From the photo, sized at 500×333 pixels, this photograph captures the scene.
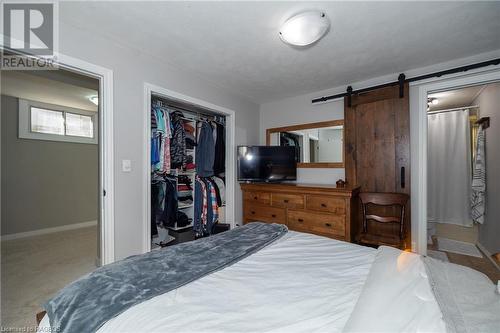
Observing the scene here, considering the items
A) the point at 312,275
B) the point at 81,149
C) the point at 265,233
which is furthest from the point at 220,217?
the point at 81,149

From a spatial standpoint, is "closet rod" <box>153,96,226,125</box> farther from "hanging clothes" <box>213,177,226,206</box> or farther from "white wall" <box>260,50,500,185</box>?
"hanging clothes" <box>213,177,226,206</box>

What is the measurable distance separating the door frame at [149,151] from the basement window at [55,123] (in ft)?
9.29

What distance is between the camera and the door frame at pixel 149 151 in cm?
216

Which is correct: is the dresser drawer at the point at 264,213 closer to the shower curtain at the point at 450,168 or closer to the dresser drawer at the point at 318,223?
the dresser drawer at the point at 318,223

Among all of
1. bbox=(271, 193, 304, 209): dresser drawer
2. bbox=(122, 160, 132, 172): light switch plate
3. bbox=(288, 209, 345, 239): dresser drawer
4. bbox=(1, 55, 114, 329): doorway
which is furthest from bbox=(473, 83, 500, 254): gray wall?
bbox=(1, 55, 114, 329): doorway

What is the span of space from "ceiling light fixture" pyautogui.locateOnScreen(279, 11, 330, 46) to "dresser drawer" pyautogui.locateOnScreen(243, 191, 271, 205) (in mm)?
1948

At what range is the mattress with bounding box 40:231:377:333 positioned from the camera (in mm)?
691

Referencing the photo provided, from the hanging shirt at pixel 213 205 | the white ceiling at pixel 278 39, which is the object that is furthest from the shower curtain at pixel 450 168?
the hanging shirt at pixel 213 205

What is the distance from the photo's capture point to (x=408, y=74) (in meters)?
2.51

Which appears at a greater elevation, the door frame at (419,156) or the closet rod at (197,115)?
the closet rod at (197,115)

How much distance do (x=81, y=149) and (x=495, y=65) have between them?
601 cm

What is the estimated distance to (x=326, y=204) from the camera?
2551 millimetres

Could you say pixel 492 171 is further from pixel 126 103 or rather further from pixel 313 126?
pixel 126 103

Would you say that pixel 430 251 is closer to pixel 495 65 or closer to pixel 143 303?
pixel 495 65
